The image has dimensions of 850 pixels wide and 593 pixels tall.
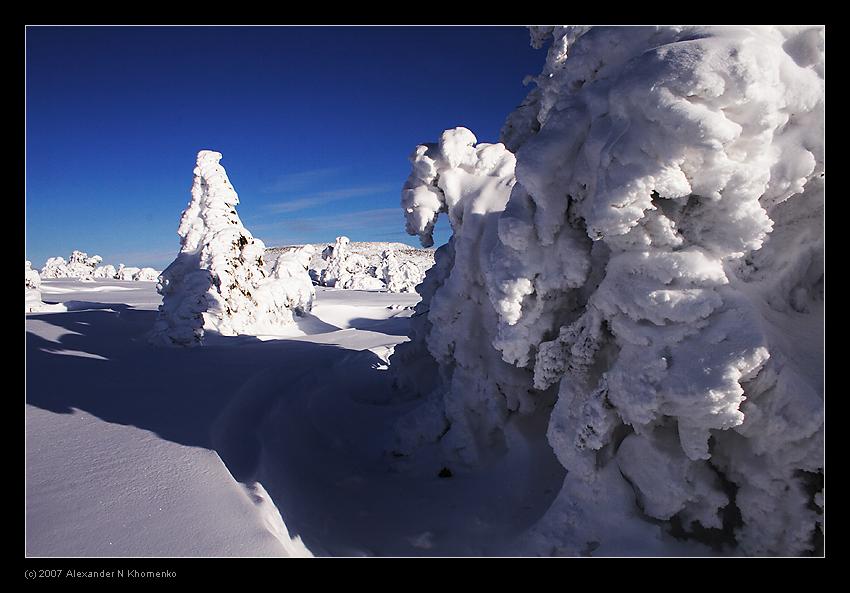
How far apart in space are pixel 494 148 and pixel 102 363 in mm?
7871

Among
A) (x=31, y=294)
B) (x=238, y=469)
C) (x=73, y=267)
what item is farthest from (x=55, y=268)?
(x=238, y=469)

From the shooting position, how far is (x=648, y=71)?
335 cm

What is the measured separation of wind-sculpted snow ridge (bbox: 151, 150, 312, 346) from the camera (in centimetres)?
1165

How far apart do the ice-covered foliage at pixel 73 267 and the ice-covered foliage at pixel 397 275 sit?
26.6 metres

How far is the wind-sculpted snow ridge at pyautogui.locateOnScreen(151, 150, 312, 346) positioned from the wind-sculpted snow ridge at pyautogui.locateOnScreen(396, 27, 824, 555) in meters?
9.70

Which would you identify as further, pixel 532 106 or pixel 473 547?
pixel 532 106

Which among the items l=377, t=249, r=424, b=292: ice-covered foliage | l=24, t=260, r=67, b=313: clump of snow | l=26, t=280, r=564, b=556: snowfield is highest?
l=377, t=249, r=424, b=292: ice-covered foliage

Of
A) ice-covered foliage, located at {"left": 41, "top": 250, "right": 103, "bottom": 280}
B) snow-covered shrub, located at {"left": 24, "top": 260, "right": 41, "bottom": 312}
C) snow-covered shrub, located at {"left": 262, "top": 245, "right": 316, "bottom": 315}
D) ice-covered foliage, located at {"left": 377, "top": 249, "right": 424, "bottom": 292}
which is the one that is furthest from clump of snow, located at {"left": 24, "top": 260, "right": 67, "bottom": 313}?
ice-covered foliage, located at {"left": 41, "top": 250, "right": 103, "bottom": 280}

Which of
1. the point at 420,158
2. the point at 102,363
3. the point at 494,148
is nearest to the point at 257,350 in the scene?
the point at 102,363

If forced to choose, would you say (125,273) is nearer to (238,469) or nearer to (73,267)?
(73,267)

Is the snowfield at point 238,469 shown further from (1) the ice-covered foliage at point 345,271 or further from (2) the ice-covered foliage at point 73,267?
(2) the ice-covered foliage at point 73,267

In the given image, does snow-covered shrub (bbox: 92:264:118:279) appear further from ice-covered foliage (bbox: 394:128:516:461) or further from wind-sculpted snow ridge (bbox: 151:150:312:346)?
ice-covered foliage (bbox: 394:128:516:461)
